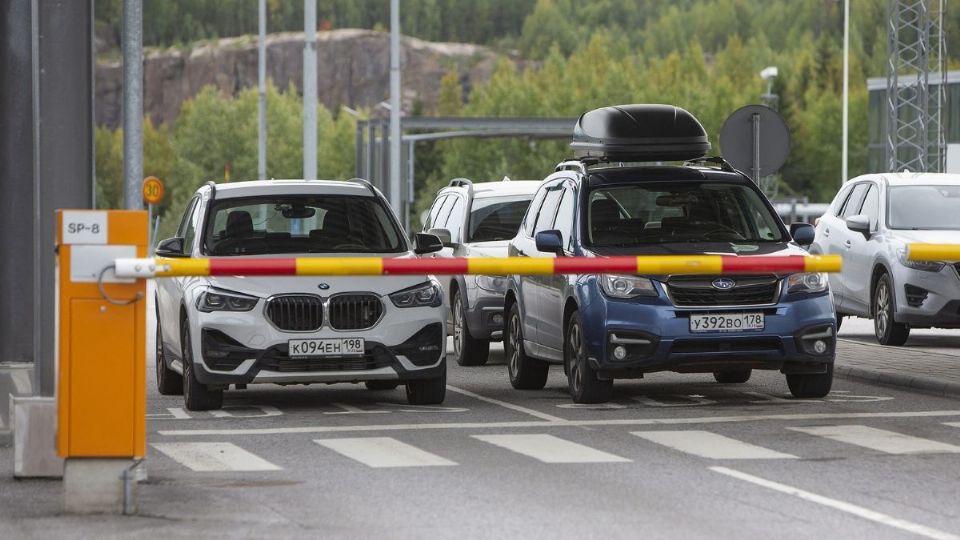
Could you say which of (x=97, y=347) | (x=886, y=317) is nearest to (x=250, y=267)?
(x=97, y=347)

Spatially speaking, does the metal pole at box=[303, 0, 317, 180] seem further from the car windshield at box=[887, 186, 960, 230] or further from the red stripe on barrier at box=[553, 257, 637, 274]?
the red stripe on barrier at box=[553, 257, 637, 274]

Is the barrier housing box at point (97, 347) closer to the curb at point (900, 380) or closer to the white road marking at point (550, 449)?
the white road marking at point (550, 449)

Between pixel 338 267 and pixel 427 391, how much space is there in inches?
198

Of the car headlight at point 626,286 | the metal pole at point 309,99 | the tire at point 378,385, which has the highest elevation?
the metal pole at point 309,99

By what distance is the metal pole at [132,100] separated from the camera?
19.8 metres

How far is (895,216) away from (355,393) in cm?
834

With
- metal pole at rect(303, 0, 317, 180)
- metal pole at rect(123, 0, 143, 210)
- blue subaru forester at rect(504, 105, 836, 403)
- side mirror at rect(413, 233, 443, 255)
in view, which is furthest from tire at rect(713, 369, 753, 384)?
metal pole at rect(303, 0, 317, 180)

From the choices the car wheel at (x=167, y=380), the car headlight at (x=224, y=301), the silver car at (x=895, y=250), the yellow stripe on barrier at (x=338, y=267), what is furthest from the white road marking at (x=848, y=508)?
the silver car at (x=895, y=250)

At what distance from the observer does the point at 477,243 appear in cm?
2091

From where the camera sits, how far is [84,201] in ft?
36.5

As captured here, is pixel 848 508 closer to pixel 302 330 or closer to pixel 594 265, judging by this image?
pixel 594 265

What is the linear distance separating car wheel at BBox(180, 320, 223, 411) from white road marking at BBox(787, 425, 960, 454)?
4.23 metres

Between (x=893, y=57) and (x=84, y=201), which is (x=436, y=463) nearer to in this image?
(x=84, y=201)

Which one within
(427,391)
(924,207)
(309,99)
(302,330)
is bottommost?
(427,391)
